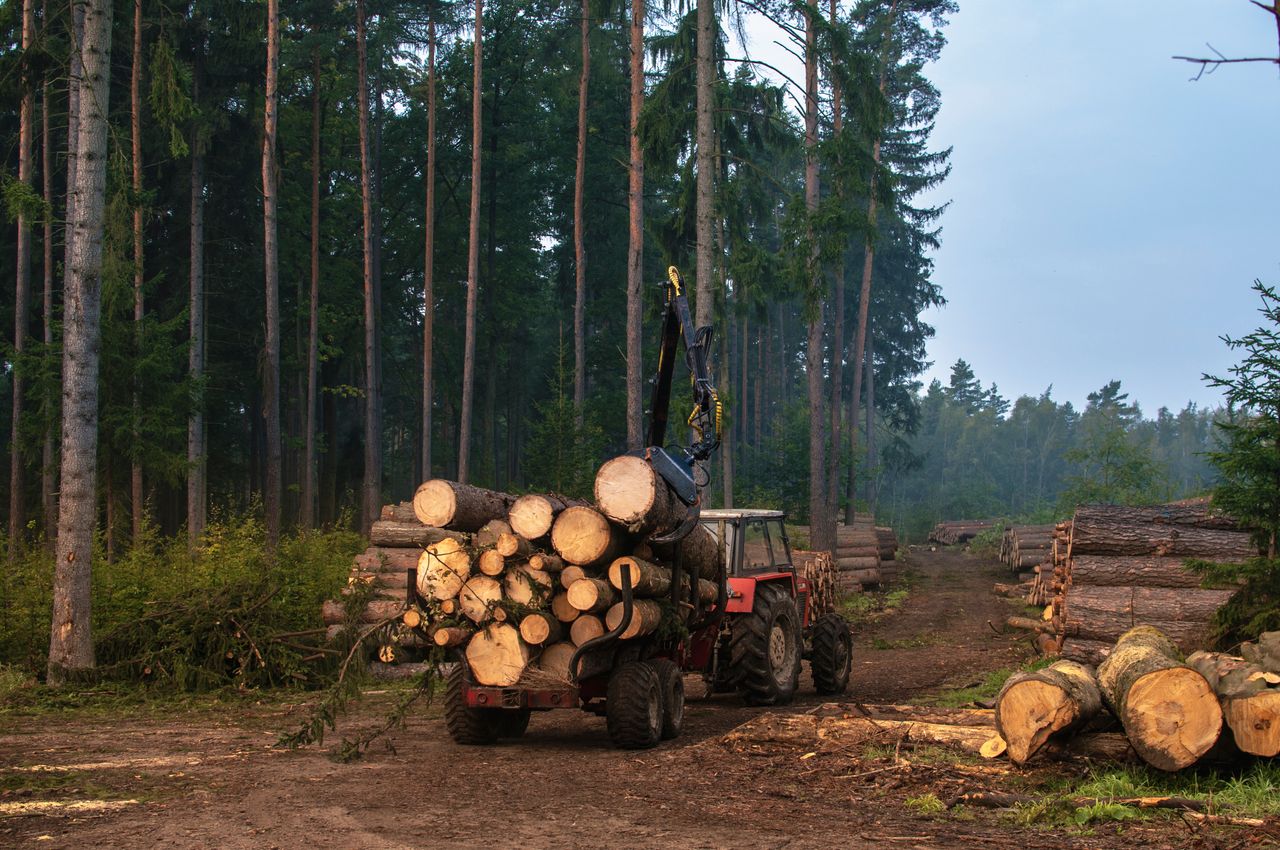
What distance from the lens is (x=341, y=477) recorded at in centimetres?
4319

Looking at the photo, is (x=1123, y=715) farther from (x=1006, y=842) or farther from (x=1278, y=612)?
(x=1278, y=612)

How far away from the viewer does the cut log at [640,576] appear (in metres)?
9.70

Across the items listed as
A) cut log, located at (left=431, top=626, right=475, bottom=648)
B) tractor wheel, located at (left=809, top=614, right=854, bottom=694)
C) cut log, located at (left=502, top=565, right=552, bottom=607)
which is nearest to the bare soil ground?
cut log, located at (left=431, top=626, right=475, bottom=648)

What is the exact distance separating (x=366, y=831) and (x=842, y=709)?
4748 mm

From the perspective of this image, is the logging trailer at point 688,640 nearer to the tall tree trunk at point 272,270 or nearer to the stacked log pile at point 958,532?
the tall tree trunk at point 272,270

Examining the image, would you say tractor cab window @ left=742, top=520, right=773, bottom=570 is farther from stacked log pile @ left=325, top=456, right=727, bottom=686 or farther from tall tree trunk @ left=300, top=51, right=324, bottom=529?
tall tree trunk @ left=300, top=51, right=324, bottom=529

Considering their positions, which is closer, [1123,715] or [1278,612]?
[1123,715]

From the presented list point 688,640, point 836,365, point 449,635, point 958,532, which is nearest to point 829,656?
point 688,640

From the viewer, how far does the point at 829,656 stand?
13.7m

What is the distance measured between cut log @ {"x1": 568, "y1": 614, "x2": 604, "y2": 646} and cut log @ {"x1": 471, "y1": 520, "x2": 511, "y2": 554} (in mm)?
988

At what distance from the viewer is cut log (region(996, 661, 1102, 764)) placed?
25.9 feet

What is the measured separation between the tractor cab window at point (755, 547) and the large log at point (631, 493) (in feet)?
11.8

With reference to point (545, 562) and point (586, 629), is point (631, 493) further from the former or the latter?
point (586, 629)

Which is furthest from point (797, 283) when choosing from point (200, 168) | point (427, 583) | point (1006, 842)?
point (1006, 842)
